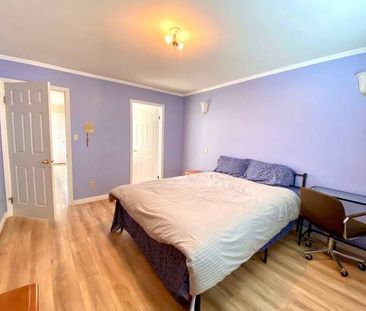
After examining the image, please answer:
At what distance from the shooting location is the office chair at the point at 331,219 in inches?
71.3

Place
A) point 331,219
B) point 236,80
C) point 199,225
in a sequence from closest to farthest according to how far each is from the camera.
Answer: point 199,225
point 331,219
point 236,80

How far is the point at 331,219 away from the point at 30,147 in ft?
13.1

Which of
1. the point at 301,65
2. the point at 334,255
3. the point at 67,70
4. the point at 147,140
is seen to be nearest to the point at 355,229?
the point at 334,255

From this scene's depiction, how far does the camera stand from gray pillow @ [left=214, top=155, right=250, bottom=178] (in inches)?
131

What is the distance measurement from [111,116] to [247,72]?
2696 millimetres

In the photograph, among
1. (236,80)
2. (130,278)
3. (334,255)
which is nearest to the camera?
(130,278)

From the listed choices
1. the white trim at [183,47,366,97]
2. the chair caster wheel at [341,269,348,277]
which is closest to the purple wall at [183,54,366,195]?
the white trim at [183,47,366,97]

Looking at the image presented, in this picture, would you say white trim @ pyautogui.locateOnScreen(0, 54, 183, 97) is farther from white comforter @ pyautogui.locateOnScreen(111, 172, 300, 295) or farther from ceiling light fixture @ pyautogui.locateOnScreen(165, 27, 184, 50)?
white comforter @ pyautogui.locateOnScreen(111, 172, 300, 295)

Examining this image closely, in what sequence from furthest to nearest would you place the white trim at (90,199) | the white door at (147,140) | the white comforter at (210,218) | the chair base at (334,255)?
1. the white door at (147,140)
2. the white trim at (90,199)
3. the chair base at (334,255)
4. the white comforter at (210,218)

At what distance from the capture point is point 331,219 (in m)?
Result: 1.89

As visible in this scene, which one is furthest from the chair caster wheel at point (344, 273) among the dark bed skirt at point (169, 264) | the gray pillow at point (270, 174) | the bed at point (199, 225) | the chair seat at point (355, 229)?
the dark bed skirt at point (169, 264)

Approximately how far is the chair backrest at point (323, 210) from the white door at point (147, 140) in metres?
3.35

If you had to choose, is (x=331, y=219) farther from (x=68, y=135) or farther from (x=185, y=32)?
(x=68, y=135)

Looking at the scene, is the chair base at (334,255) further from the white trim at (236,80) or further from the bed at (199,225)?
the white trim at (236,80)
